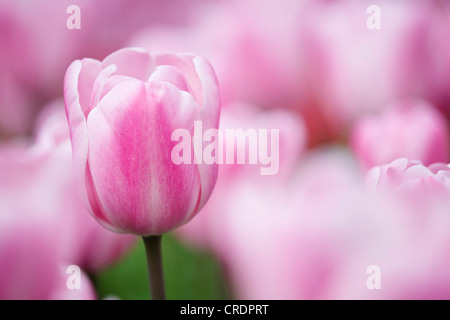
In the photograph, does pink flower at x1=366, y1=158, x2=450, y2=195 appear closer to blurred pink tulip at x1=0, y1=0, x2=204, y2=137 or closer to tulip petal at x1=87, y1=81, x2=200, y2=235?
tulip petal at x1=87, y1=81, x2=200, y2=235

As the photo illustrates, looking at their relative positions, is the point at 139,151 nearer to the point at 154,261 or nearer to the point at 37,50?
the point at 154,261

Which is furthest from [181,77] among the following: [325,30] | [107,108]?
[325,30]

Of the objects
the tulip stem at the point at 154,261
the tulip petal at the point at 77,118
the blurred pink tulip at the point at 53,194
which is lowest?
the tulip stem at the point at 154,261

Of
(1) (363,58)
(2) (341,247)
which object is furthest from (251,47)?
(2) (341,247)

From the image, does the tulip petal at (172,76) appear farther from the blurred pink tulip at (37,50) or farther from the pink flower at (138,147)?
the blurred pink tulip at (37,50)

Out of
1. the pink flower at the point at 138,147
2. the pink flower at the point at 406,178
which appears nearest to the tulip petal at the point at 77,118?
the pink flower at the point at 138,147

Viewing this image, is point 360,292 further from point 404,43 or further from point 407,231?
point 404,43
